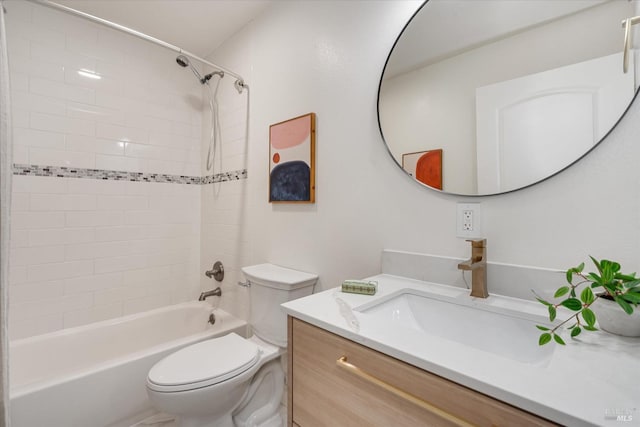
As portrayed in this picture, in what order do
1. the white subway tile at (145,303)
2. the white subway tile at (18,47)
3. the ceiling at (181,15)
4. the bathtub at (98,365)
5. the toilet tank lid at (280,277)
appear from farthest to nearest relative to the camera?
the white subway tile at (145,303) → the ceiling at (181,15) → the white subway tile at (18,47) → the toilet tank lid at (280,277) → the bathtub at (98,365)

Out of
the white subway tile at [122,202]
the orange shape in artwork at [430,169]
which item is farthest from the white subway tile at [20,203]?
the orange shape in artwork at [430,169]

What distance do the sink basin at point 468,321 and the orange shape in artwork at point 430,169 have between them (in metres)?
0.42

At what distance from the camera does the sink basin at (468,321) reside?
2.45 feet

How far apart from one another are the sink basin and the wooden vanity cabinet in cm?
13

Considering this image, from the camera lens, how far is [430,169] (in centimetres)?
109

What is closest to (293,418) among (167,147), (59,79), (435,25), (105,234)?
(435,25)

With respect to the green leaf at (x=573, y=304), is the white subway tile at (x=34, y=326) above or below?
below

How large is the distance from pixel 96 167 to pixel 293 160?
142cm

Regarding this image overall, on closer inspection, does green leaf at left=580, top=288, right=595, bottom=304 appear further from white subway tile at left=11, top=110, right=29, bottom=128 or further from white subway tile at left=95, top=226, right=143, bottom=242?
white subway tile at left=11, top=110, right=29, bottom=128

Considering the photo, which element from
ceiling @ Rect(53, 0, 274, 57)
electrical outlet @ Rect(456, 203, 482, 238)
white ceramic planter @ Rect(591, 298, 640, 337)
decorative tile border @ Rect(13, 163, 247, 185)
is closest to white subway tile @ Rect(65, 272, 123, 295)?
decorative tile border @ Rect(13, 163, 247, 185)

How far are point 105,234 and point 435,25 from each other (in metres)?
2.30

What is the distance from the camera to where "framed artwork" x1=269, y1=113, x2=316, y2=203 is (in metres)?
1.52

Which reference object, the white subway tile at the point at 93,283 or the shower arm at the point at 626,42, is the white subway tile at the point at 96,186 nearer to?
the white subway tile at the point at 93,283

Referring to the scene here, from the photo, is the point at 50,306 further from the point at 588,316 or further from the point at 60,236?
the point at 588,316
